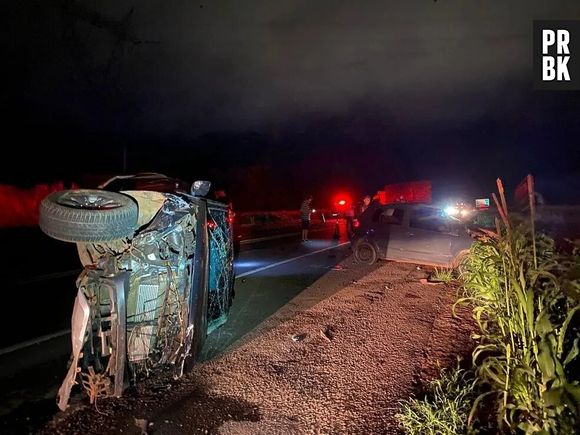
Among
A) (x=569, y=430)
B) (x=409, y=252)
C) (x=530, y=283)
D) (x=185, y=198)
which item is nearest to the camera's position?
(x=569, y=430)

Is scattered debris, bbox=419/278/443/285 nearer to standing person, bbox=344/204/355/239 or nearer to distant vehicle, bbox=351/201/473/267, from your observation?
distant vehicle, bbox=351/201/473/267

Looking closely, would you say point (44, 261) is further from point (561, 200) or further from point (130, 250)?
point (561, 200)

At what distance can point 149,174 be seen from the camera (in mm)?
5277

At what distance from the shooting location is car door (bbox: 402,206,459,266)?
30.1 ft

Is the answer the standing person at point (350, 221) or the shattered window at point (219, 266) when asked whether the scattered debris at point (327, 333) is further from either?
the standing person at point (350, 221)

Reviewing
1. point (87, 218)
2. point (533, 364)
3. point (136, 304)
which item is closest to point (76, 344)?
point (136, 304)

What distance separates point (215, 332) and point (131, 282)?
1.80 m

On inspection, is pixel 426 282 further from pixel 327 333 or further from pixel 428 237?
pixel 327 333

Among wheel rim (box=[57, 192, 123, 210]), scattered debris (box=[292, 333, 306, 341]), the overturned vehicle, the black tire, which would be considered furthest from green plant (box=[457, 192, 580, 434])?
the black tire

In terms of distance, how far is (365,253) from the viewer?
10.6 meters

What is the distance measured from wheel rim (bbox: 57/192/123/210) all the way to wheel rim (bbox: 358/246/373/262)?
754 centimetres

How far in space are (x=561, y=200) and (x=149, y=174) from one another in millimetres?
24643

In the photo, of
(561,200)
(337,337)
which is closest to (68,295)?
(337,337)

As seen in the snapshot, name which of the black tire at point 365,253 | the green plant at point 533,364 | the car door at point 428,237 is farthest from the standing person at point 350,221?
the green plant at point 533,364
